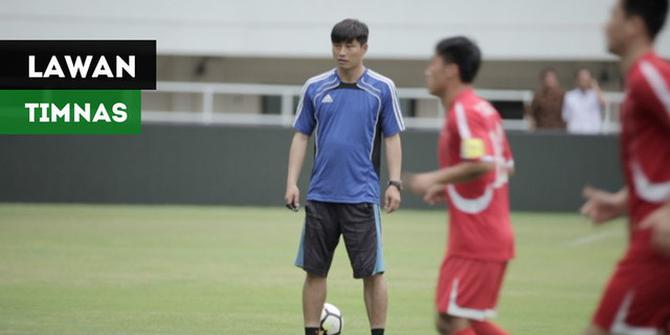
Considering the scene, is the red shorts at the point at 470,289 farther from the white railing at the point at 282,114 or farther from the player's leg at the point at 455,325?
the white railing at the point at 282,114

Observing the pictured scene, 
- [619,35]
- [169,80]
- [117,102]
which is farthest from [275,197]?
[619,35]

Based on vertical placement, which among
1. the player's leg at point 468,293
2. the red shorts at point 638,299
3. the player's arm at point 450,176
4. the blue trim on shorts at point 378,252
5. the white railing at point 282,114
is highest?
the player's arm at point 450,176

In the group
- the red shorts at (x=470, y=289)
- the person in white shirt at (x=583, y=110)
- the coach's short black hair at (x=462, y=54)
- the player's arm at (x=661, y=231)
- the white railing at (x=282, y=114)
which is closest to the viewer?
the player's arm at (x=661, y=231)

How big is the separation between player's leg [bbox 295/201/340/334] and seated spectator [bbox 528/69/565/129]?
49.0ft

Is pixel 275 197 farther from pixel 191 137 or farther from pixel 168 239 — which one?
pixel 168 239

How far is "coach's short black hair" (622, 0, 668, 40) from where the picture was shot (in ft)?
20.2

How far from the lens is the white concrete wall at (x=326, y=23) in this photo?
100 feet

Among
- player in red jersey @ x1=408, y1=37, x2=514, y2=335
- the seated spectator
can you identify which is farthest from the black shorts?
the seated spectator

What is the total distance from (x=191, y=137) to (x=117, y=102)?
1533mm

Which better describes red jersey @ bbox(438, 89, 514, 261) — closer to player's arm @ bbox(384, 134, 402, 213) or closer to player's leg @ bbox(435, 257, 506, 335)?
player's leg @ bbox(435, 257, 506, 335)

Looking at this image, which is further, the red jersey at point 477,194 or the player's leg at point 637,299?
the red jersey at point 477,194

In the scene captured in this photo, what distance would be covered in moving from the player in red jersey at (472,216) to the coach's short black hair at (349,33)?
2.33 metres

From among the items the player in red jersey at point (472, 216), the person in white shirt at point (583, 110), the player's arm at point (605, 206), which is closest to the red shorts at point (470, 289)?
the player in red jersey at point (472, 216)

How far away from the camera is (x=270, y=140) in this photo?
25.3m
